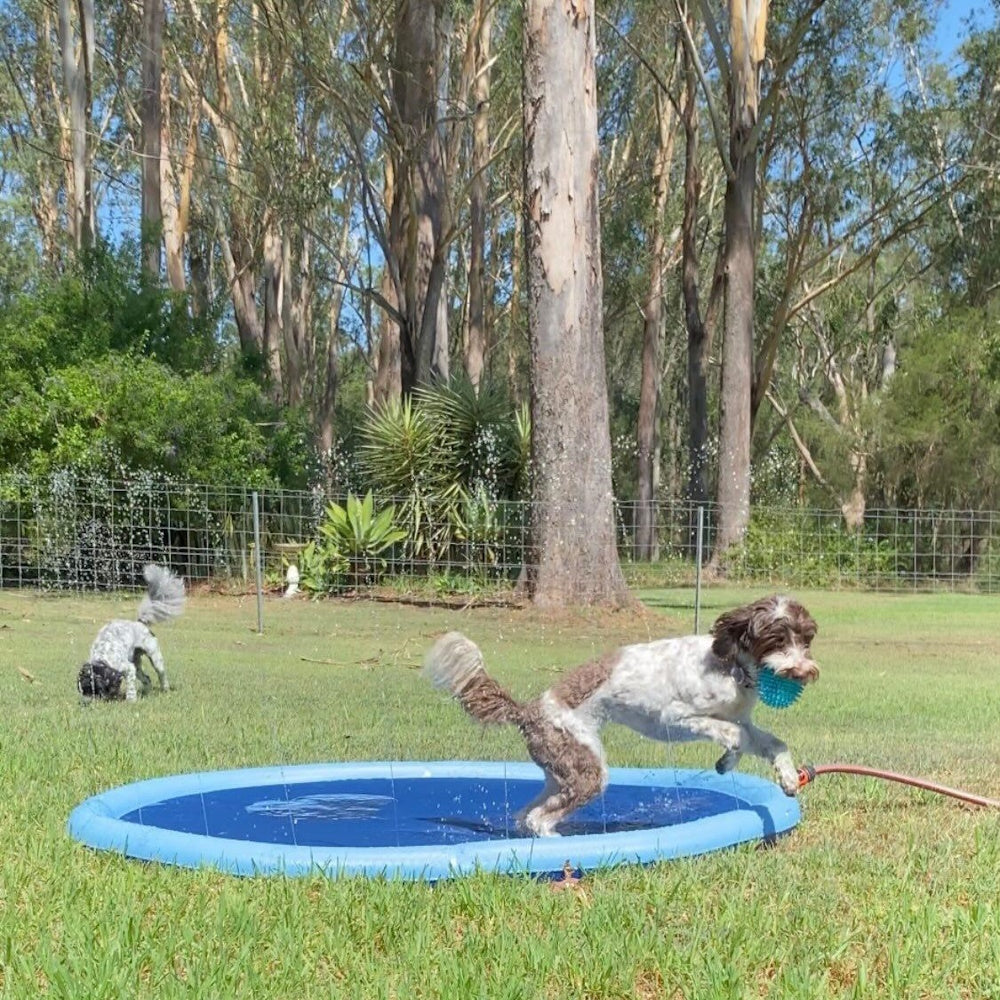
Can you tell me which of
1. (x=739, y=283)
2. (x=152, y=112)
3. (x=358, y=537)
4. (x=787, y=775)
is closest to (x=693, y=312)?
(x=739, y=283)

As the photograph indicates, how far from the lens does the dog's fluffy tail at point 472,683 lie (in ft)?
16.9

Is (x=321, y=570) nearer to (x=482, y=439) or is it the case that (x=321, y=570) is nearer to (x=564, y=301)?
(x=482, y=439)

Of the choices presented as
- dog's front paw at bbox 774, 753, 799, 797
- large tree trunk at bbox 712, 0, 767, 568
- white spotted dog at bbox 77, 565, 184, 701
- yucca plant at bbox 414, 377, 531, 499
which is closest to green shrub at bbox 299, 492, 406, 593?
yucca plant at bbox 414, 377, 531, 499

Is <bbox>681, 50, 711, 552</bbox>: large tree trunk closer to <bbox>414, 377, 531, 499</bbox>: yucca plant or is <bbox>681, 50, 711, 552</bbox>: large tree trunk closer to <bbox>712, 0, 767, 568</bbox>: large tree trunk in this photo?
<bbox>712, 0, 767, 568</bbox>: large tree trunk

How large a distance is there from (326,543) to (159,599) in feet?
29.5

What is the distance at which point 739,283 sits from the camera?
2480 cm

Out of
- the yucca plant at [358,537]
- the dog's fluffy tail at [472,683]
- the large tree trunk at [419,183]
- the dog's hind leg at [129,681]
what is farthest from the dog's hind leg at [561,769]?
the large tree trunk at [419,183]

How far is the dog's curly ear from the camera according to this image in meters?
4.90

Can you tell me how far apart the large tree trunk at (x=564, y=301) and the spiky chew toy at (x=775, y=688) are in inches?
397

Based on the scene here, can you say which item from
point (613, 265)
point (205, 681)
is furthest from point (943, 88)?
point (205, 681)

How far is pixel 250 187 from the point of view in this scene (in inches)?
1257

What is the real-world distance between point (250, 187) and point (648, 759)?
27563 millimetres

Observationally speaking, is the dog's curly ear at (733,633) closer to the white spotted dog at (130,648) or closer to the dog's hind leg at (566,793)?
the dog's hind leg at (566,793)

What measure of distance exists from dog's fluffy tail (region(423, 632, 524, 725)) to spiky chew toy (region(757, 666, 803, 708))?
3.15 feet
